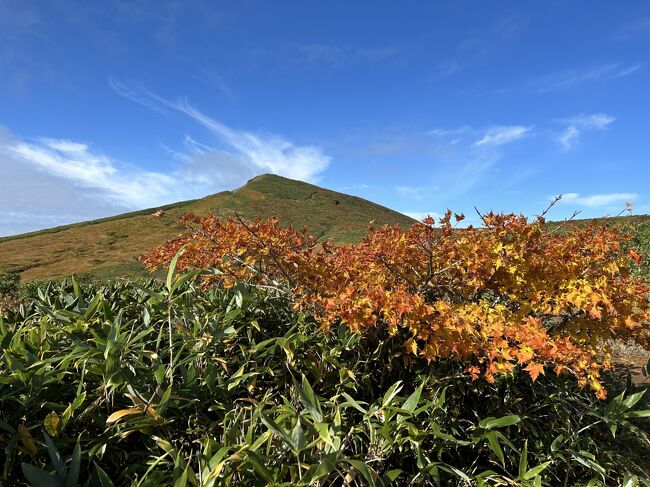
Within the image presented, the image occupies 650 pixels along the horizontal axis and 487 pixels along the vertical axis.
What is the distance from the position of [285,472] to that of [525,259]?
234 centimetres

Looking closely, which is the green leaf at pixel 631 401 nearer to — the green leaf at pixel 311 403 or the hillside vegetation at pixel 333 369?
the hillside vegetation at pixel 333 369

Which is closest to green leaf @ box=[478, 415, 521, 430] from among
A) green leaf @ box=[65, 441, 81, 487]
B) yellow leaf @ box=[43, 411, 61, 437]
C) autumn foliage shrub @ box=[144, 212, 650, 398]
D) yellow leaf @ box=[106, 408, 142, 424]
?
autumn foliage shrub @ box=[144, 212, 650, 398]

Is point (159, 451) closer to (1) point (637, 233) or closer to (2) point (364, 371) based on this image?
(2) point (364, 371)

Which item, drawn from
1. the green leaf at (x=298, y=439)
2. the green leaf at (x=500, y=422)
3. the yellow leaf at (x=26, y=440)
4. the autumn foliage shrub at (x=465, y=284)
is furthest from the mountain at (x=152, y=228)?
the yellow leaf at (x=26, y=440)

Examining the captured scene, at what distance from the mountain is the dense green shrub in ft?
58.5

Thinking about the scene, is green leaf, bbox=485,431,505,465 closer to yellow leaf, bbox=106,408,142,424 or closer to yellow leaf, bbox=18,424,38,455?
yellow leaf, bbox=106,408,142,424

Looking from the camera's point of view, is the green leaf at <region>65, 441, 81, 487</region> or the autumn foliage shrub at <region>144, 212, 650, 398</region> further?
the autumn foliage shrub at <region>144, 212, 650, 398</region>

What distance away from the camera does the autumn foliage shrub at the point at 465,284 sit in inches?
105

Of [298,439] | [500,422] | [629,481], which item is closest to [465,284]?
[500,422]

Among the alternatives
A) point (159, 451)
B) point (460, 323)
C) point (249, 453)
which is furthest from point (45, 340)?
point (460, 323)

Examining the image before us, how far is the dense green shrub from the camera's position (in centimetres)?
179

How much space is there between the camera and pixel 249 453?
1663mm

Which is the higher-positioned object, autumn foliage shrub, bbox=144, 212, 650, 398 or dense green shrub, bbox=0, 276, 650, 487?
autumn foliage shrub, bbox=144, 212, 650, 398

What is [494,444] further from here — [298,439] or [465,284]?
[465,284]
